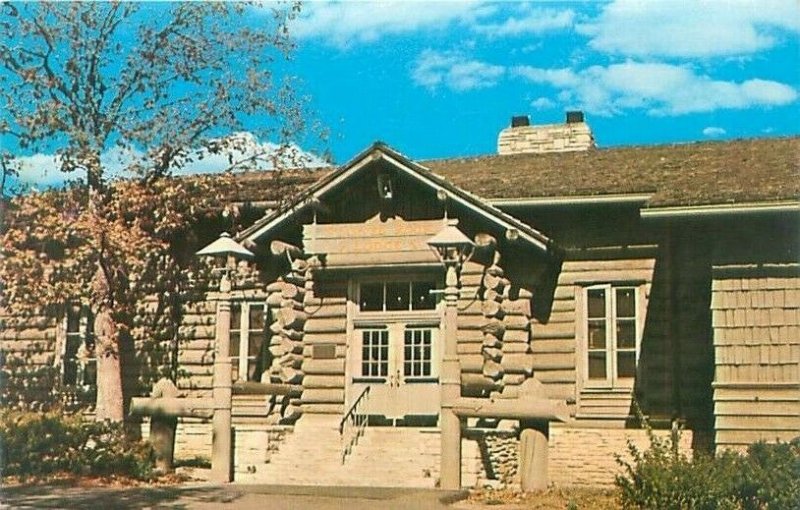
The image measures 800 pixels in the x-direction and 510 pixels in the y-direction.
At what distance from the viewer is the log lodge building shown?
18.4 m

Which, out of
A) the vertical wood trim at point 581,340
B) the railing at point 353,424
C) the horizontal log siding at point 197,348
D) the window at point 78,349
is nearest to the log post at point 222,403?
the railing at point 353,424

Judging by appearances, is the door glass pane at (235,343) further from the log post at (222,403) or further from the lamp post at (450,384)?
the lamp post at (450,384)

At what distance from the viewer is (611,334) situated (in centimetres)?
1998

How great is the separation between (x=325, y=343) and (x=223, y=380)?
284 centimetres

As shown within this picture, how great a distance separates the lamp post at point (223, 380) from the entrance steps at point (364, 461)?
0.48 metres

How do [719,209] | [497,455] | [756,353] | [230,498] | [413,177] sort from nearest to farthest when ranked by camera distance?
[230,498], [756,353], [719,209], [497,455], [413,177]

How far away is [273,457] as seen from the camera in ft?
60.6

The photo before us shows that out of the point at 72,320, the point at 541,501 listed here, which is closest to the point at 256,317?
the point at 72,320

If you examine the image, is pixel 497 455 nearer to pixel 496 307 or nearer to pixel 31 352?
pixel 496 307

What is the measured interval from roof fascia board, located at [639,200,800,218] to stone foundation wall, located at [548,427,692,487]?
377cm

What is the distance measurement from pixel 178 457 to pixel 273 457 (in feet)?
12.0

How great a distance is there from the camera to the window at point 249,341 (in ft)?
73.0

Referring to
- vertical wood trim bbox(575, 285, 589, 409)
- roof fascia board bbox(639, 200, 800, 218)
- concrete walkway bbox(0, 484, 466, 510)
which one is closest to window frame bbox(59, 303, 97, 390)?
concrete walkway bbox(0, 484, 466, 510)

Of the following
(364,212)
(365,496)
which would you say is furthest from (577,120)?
(365,496)
